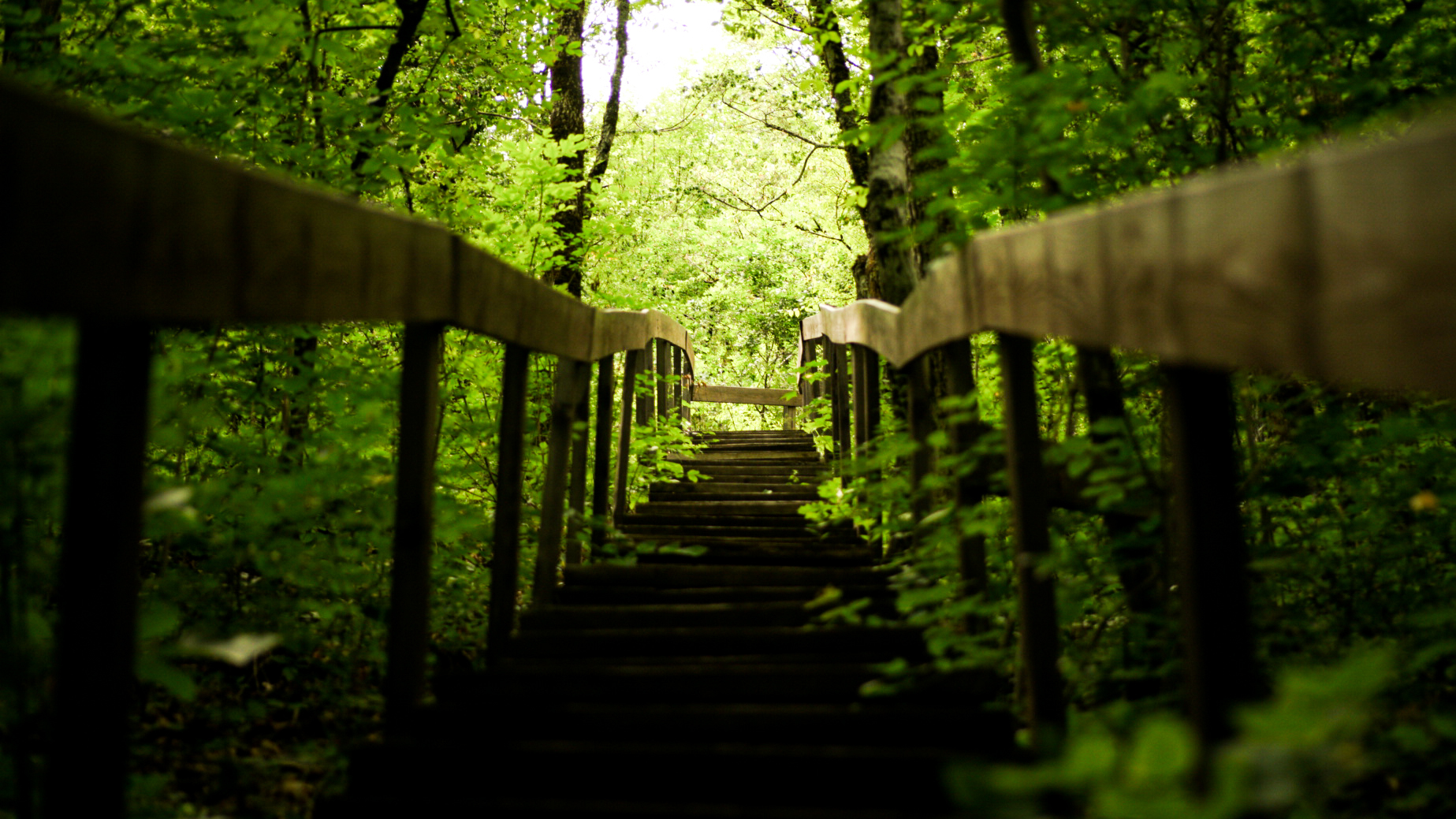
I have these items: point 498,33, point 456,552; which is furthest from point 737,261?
point 456,552

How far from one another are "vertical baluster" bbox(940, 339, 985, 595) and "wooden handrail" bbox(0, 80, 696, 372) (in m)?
1.88

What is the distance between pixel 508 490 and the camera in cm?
350

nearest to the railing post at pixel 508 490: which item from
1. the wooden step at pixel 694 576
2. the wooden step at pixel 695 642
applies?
the wooden step at pixel 695 642

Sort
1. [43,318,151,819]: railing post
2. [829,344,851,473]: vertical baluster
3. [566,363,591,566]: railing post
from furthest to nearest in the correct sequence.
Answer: [829,344,851,473]: vertical baluster
[566,363,591,566]: railing post
[43,318,151,819]: railing post

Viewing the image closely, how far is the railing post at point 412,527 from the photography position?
269 cm

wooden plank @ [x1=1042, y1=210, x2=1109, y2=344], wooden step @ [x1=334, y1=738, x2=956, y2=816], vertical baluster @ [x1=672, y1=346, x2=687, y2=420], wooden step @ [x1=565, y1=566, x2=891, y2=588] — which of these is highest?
vertical baluster @ [x1=672, y1=346, x2=687, y2=420]

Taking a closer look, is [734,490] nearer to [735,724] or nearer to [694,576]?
[694,576]

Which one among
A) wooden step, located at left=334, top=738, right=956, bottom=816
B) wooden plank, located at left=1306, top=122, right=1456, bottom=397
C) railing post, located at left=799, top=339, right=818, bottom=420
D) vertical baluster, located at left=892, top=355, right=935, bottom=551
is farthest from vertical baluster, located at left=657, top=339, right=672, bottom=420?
wooden plank, located at left=1306, top=122, right=1456, bottom=397

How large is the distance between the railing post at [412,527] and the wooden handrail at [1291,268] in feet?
5.33

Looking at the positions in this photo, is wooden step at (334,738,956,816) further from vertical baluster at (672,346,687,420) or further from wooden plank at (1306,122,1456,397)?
vertical baluster at (672,346,687,420)

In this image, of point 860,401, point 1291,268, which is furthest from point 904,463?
point 1291,268

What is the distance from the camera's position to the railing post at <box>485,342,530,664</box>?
352 cm

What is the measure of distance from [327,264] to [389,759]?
4.07 ft

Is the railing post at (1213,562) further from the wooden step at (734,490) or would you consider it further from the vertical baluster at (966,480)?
the wooden step at (734,490)
